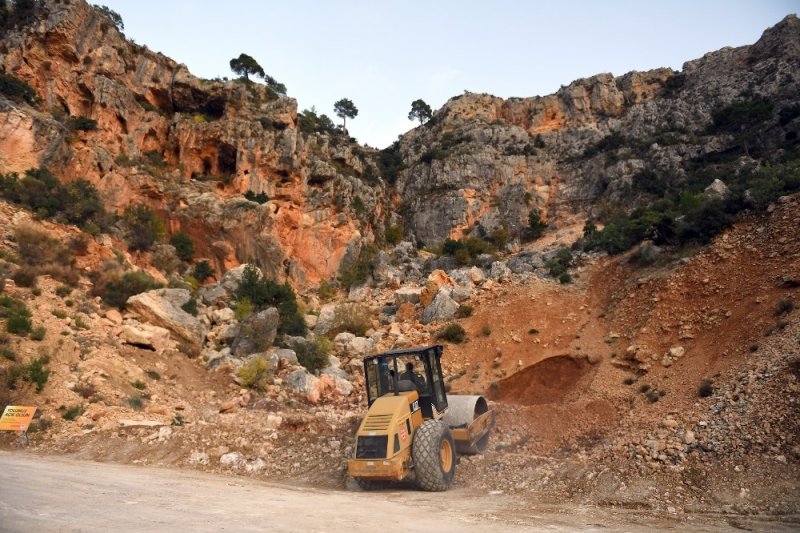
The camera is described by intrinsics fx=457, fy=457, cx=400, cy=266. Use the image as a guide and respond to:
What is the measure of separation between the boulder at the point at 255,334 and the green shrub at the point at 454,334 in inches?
274

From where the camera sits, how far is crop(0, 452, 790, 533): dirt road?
4199 millimetres

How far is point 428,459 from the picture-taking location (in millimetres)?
7152

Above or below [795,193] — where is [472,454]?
below

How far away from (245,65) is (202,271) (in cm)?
3101

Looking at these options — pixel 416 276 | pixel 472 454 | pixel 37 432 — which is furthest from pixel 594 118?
pixel 37 432

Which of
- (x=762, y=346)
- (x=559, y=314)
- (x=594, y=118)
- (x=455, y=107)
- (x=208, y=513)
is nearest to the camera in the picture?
(x=208, y=513)

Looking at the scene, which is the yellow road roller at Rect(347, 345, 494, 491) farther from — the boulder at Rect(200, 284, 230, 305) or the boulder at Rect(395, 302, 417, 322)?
the boulder at Rect(200, 284, 230, 305)

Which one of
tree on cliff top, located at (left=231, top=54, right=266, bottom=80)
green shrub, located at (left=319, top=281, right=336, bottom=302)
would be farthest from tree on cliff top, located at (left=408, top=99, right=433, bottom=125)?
green shrub, located at (left=319, top=281, right=336, bottom=302)

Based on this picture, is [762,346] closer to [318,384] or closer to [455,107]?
[318,384]

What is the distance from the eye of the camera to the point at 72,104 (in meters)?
28.0

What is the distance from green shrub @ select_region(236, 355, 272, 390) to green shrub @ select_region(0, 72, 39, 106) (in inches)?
846

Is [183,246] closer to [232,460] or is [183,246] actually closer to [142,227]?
[142,227]

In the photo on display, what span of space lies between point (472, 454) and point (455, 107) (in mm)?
54629

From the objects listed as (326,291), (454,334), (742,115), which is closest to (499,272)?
(454,334)
